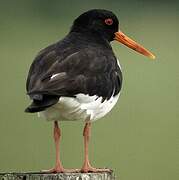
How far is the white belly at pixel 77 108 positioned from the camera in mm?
7660

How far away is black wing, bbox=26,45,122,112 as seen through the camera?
24.3 ft

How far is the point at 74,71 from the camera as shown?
771 centimetres

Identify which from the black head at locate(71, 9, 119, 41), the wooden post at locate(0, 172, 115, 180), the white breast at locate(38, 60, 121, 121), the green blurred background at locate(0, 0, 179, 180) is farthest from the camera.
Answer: the green blurred background at locate(0, 0, 179, 180)

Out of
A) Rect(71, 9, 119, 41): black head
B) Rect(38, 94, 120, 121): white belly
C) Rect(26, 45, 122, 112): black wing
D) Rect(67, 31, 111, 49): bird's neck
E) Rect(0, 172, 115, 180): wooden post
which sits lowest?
Rect(0, 172, 115, 180): wooden post

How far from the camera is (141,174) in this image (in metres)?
12.9

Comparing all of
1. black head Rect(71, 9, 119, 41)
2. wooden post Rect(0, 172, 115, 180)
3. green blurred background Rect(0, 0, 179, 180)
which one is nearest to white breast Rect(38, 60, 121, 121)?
wooden post Rect(0, 172, 115, 180)

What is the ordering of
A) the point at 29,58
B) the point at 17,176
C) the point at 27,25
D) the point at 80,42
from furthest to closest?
the point at 27,25
the point at 29,58
the point at 80,42
the point at 17,176

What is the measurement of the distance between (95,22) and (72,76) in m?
1.35

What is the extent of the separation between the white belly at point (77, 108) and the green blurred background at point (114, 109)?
173 inches

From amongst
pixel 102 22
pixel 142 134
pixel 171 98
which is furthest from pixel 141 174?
pixel 102 22

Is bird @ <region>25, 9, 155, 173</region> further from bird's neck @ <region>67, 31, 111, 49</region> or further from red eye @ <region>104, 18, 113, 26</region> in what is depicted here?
red eye @ <region>104, 18, 113, 26</region>

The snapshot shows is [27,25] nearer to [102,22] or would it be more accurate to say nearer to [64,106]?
[102,22]

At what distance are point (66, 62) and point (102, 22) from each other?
4.13 feet

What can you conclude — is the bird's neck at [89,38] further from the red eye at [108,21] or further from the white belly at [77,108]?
the white belly at [77,108]
